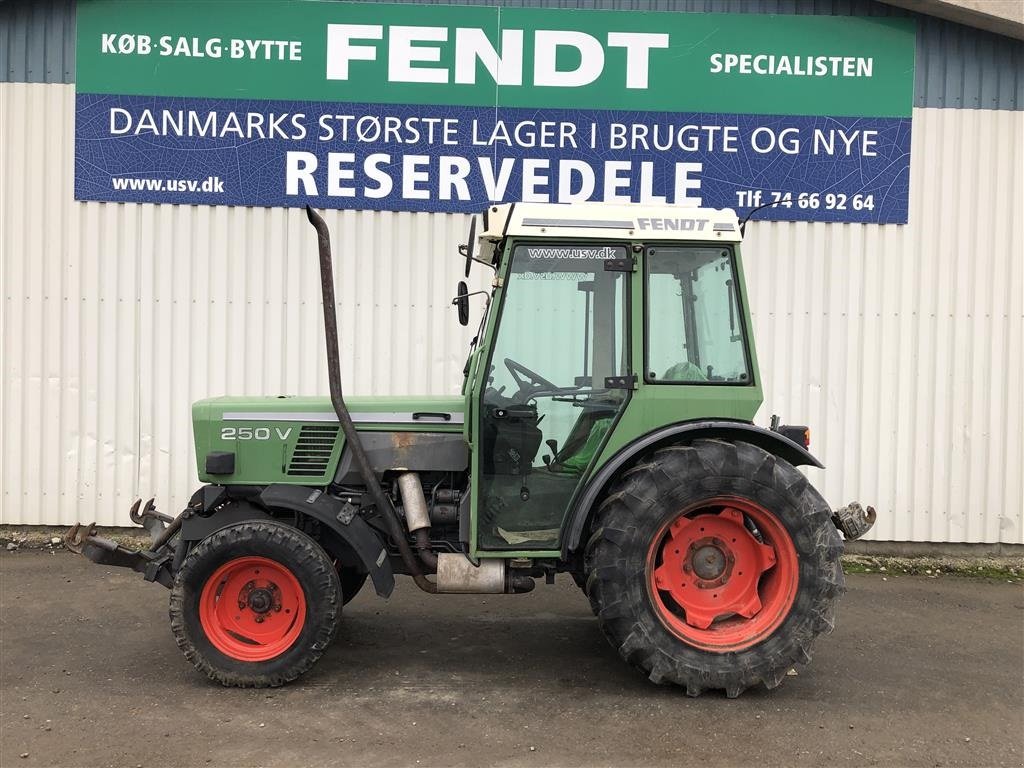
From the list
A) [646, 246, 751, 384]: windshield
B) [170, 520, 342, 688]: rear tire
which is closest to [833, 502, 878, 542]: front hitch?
[646, 246, 751, 384]: windshield

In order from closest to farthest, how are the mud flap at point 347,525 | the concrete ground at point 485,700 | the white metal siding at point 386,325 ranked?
1. the concrete ground at point 485,700
2. the mud flap at point 347,525
3. the white metal siding at point 386,325

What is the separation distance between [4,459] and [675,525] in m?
5.99

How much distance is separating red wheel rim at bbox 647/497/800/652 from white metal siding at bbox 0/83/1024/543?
329 centimetres

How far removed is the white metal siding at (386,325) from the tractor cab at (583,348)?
10.3 feet

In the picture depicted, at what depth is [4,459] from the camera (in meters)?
7.76

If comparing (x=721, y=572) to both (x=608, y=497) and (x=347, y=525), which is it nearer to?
(x=608, y=497)

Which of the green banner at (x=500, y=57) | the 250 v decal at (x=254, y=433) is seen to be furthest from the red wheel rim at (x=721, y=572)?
the green banner at (x=500, y=57)

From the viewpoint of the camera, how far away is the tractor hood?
5.04 metres

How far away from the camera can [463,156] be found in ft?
25.1

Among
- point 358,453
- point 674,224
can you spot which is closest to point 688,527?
point 674,224

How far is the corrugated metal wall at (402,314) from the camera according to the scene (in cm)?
769

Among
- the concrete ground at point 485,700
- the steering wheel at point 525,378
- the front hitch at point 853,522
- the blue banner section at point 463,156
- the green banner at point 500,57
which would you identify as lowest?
the concrete ground at point 485,700

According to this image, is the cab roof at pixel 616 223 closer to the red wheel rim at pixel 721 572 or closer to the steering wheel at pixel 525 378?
the steering wheel at pixel 525 378

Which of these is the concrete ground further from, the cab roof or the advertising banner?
the advertising banner
